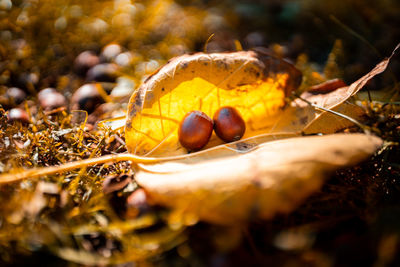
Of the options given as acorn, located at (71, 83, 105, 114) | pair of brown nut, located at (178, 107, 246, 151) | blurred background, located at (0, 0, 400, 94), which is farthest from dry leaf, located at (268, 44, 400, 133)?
acorn, located at (71, 83, 105, 114)

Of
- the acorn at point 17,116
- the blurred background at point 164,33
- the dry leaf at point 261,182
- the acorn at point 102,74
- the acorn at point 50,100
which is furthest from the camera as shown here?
the blurred background at point 164,33

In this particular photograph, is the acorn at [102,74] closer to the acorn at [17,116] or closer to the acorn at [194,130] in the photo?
the acorn at [17,116]

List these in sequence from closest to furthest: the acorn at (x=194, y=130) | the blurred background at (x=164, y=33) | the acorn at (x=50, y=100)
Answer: the acorn at (x=194, y=130) → the acorn at (x=50, y=100) → the blurred background at (x=164, y=33)

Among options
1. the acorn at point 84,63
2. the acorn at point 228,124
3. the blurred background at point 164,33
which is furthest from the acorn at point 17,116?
the acorn at point 228,124

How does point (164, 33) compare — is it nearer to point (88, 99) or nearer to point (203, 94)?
point (88, 99)

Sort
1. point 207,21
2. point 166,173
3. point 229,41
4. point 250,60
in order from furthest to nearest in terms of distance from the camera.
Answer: point 207,21 < point 229,41 < point 250,60 < point 166,173

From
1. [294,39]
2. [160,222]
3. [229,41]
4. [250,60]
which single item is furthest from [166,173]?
[294,39]

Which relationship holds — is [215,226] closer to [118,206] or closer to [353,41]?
[118,206]
